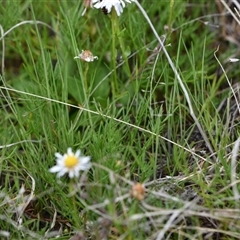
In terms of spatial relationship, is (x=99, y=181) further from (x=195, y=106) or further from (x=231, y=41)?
(x=231, y=41)

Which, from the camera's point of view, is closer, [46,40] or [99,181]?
[99,181]

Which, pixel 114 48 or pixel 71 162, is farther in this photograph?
pixel 114 48

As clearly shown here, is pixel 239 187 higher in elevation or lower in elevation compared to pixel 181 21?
lower

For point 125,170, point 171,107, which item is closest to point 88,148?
point 125,170

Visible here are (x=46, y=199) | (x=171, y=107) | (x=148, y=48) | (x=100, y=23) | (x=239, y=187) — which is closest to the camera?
(x=239, y=187)

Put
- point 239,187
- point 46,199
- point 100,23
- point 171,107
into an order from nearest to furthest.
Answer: point 239,187, point 46,199, point 171,107, point 100,23

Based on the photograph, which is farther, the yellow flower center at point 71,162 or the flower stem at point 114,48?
the flower stem at point 114,48

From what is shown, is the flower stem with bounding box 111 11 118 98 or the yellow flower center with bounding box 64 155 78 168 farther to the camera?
the flower stem with bounding box 111 11 118 98
